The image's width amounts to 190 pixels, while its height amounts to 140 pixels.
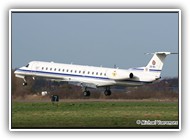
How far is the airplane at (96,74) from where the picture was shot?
4541 cm

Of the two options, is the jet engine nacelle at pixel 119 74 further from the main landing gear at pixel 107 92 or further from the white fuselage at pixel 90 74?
the main landing gear at pixel 107 92

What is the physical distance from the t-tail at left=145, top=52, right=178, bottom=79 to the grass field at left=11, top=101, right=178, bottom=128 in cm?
61

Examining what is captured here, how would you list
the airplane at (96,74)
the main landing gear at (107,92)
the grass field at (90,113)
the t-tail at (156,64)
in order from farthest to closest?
1. the main landing gear at (107,92)
2. the airplane at (96,74)
3. the t-tail at (156,64)
4. the grass field at (90,113)

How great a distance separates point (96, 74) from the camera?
4591 centimetres

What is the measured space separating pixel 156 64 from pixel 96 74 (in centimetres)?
128

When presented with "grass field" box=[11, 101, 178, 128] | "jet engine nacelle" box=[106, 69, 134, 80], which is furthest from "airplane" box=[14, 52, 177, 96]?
"grass field" box=[11, 101, 178, 128]

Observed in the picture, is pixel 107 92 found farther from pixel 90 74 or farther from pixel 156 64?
pixel 156 64

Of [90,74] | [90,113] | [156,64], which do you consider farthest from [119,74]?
[90,113]

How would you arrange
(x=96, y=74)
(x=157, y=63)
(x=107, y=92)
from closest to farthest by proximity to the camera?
(x=157, y=63)
(x=107, y=92)
(x=96, y=74)

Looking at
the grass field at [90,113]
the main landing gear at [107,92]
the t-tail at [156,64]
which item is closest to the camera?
the grass field at [90,113]

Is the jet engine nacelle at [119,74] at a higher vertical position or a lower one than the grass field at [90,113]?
higher

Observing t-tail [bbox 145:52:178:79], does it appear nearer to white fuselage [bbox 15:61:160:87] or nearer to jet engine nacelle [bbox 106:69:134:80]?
white fuselage [bbox 15:61:160:87]

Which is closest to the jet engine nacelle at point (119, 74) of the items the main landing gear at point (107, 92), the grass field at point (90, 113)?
the main landing gear at point (107, 92)
